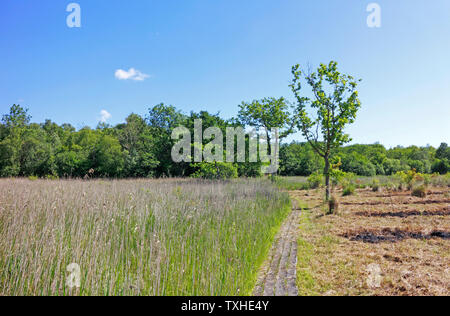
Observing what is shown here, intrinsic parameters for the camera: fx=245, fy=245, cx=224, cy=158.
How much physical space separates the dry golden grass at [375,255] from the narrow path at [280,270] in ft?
0.41

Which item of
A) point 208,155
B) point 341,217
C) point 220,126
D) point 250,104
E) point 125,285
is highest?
point 250,104

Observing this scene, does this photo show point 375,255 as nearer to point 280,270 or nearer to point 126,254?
point 280,270

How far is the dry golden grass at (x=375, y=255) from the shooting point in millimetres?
3072

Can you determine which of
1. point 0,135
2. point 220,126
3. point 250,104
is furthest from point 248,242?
point 0,135

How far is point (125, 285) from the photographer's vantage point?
1.99m

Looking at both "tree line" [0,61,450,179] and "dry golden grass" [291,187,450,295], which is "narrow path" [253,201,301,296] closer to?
"dry golden grass" [291,187,450,295]

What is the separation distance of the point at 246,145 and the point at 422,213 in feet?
32.8

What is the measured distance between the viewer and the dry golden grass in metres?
3.07

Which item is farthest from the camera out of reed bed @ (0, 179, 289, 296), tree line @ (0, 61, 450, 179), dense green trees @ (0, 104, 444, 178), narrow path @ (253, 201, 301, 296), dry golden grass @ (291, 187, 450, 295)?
dense green trees @ (0, 104, 444, 178)

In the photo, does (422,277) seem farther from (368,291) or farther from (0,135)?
(0,135)

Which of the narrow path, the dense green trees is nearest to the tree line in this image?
the dense green trees

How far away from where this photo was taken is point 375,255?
4.16m

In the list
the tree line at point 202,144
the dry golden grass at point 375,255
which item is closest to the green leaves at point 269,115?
the tree line at point 202,144

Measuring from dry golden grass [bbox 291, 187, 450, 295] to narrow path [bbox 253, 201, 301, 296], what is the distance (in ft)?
0.41
